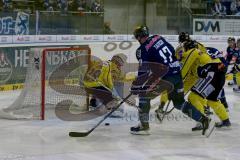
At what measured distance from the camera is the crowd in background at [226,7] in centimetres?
1400

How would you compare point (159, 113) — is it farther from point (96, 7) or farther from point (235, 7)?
point (235, 7)

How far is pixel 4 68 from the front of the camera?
8820mm

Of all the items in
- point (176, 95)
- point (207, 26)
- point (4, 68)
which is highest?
point (207, 26)

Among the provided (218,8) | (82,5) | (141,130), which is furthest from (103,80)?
(218,8)

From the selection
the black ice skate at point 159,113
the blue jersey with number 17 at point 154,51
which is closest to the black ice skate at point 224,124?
the black ice skate at point 159,113

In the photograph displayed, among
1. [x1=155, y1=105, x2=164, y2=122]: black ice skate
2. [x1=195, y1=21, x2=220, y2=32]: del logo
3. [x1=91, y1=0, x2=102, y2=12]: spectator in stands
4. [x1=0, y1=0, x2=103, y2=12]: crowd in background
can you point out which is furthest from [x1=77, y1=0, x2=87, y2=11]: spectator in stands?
[x1=155, y1=105, x2=164, y2=122]: black ice skate

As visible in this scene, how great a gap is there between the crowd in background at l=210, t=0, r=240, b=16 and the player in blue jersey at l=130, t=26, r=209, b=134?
27.9 feet

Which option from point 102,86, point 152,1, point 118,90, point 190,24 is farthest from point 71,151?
point 152,1

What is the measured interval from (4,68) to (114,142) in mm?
3984

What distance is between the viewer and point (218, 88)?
5.97 meters

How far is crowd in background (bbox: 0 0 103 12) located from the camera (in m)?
10.3

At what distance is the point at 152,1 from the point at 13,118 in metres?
9.71

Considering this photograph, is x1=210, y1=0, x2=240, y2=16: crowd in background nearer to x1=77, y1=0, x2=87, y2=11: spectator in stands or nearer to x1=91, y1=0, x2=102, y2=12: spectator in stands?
x1=91, y1=0, x2=102, y2=12: spectator in stands

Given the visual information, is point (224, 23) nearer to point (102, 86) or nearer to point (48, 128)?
point (102, 86)
